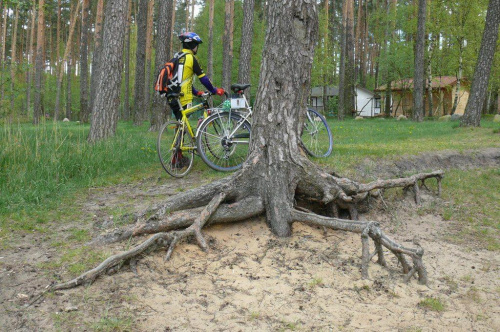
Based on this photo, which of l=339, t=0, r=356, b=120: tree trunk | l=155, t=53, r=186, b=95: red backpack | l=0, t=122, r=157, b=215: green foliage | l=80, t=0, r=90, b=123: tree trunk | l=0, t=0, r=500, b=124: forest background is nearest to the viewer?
l=0, t=122, r=157, b=215: green foliage

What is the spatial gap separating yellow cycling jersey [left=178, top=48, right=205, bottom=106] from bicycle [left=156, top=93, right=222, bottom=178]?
14 centimetres

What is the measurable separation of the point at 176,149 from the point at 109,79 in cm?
364

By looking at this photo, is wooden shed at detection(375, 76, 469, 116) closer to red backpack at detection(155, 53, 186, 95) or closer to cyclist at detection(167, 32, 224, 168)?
cyclist at detection(167, 32, 224, 168)

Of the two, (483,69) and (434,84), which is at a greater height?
(434,84)

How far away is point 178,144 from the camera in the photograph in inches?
279

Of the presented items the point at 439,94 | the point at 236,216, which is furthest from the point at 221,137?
the point at 439,94

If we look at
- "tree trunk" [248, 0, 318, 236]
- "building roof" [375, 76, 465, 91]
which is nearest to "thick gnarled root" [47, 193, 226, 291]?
"tree trunk" [248, 0, 318, 236]

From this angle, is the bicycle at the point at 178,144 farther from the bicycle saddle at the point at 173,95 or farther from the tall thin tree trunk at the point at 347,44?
the tall thin tree trunk at the point at 347,44

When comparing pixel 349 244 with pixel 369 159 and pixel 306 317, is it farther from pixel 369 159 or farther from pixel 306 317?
pixel 369 159

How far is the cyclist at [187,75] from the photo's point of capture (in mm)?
6961

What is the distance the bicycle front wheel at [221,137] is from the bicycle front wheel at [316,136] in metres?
0.97

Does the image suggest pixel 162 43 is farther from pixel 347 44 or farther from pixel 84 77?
pixel 347 44

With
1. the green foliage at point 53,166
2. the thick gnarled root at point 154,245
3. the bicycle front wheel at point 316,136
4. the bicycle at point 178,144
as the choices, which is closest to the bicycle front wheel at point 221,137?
the bicycle at point 178,144

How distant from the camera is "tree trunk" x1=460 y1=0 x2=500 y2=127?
14.2 metres
